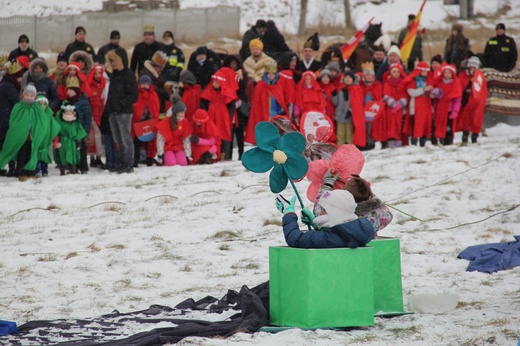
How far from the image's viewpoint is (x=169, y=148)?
15.9 m

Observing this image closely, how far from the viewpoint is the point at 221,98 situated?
16578 mm

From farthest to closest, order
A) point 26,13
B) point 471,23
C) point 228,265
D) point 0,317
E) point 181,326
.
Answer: point 471,23 → point 26,13 → point 228,265 → point 0,317 → point 181,326

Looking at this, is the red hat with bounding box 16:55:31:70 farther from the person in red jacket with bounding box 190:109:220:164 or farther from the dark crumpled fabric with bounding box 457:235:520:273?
the dark crumpled fabric with bounding box 457:235:520:273

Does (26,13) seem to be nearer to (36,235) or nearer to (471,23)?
(471,23)

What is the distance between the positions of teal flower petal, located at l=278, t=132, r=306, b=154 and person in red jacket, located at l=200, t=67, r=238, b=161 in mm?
9472

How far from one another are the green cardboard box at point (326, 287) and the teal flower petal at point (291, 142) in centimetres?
74

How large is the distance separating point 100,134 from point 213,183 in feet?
9.91

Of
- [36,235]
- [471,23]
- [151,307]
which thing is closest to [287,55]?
[36,235]

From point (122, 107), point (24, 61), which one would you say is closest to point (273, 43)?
point (122, 107)

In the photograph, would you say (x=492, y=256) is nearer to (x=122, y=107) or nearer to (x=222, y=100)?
(x=122, y=107)

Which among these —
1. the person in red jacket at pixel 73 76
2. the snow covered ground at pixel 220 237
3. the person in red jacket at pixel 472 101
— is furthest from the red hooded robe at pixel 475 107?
the person in red jacket at pixel 73 76

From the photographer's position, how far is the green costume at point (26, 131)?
14.2m

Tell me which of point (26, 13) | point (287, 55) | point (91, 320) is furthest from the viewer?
point (26, 13)

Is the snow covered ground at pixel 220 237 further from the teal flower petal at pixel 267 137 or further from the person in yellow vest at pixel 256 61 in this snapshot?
the person in yellow vest at pixel 256 61
